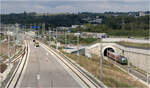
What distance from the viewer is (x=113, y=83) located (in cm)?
2030

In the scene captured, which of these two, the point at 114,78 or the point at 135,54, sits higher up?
the point at 114,78

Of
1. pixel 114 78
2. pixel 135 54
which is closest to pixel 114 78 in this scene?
pixel 114 78

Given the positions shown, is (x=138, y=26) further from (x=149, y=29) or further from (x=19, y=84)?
(x=19, y=84)

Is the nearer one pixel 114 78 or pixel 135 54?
pixel 114 78

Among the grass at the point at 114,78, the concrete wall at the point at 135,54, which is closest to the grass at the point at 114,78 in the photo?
the grass at the point at 114,78

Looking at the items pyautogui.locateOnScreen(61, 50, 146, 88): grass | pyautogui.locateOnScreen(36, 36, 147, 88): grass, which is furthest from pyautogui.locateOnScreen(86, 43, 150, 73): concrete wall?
pyautogui.locateOnScreen(61, 50, 146, 88): grass

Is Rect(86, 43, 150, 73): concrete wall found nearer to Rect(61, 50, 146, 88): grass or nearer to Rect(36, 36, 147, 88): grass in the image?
Rect(36, 36, 147, 88): grass

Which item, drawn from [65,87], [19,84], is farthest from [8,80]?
[65,87]

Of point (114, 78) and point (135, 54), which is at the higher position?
point (114, 78)

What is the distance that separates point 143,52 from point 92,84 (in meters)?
35.1

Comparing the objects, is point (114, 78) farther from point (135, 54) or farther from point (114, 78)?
point (135, 54)

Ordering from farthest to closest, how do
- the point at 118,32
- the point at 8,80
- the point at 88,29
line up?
the point at 88,29, the point at 118,32, the point at 8,80

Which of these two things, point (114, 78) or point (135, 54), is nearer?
point (114, 78)

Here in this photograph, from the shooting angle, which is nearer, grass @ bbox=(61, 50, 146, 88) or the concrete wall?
grass @ bbox=(61, 50, 146, 88)
